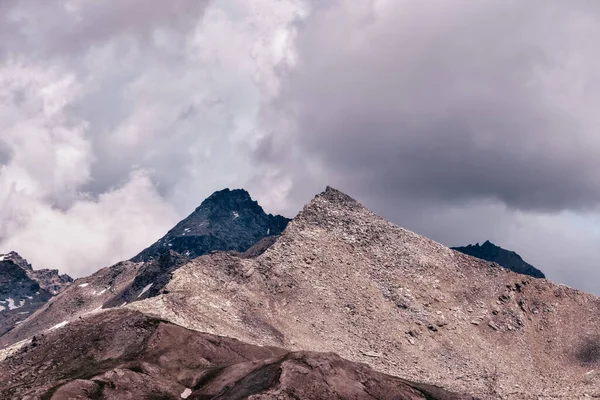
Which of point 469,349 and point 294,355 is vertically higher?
point 469,349

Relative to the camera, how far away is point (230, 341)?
6319 inches

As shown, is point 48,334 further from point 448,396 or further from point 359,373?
point 448,396

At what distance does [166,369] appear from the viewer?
145m

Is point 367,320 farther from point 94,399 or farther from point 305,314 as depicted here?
point 94,399

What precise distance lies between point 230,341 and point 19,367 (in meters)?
45.7

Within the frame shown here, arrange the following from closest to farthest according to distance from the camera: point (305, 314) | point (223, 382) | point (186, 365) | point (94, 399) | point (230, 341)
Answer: point (94, 399)
point (223, 382)
point (186, 365)
point (230, 341)
point (305, 314)

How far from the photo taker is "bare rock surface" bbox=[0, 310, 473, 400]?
5162 inches

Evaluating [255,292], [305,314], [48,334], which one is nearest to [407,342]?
[305,314]

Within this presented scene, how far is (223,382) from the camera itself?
138 meters

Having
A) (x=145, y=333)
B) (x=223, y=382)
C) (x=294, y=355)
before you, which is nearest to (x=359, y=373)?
(x=294, y=355)

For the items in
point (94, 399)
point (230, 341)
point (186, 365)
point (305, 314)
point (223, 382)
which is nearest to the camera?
point (94, 399)

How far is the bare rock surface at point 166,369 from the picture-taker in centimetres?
13112

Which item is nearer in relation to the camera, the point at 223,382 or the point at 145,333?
the point at 223,382

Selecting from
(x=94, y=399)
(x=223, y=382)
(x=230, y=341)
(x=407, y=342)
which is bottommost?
(x=94, y=399)
